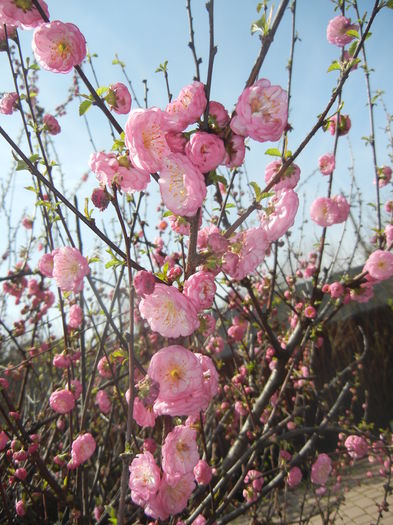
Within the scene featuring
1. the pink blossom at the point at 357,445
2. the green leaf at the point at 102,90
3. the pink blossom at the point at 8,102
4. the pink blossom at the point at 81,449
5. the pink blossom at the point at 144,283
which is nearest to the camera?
the pink blossom at the point at 144,283

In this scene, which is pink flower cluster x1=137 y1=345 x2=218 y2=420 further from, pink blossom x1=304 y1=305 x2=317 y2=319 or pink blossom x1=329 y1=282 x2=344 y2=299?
pink blossom x1=329 y1=282 x2=344 y2=299

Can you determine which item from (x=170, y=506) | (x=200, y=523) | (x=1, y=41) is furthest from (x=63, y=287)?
(x=200, y=523)

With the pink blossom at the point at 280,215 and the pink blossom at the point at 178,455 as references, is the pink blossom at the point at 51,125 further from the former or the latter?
the pink blossom at the point at 178,455

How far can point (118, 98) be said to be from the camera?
46.9 inches

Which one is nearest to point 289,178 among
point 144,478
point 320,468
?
point 144,478

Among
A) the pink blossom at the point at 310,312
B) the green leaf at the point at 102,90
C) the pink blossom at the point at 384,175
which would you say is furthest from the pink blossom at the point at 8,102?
the pink blossom at the point at 384,175

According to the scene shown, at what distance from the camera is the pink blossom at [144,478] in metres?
1.10

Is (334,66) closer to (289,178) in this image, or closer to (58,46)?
(289,178)

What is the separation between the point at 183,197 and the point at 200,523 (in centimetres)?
174

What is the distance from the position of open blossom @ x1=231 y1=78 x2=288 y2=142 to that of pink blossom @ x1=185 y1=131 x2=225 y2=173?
9 cm

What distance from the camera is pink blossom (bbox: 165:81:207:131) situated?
982mm

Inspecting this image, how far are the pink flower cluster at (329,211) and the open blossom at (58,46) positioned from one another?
1580 mm

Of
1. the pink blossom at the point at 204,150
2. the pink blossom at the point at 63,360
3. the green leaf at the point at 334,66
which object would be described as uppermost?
the green leaf at the point at 334,66

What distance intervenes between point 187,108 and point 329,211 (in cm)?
145
